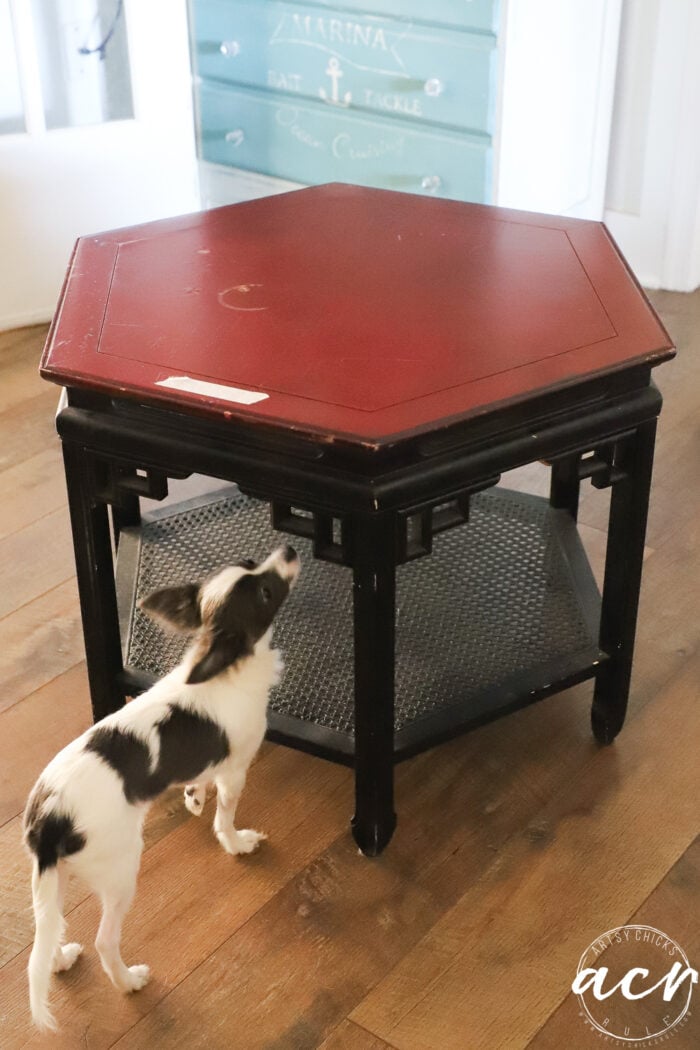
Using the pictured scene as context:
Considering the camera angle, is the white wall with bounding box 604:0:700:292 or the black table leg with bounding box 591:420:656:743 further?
the white wall with bounding box 604:0:700:292

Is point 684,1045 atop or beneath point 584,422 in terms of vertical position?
beneath

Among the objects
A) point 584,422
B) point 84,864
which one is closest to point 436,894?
point 84,864

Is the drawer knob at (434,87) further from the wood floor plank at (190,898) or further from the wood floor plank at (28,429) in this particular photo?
the wood floor plank at (190,898)

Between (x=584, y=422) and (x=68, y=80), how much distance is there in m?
1.88

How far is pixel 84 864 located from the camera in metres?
1.03

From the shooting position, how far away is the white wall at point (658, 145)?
106 inches

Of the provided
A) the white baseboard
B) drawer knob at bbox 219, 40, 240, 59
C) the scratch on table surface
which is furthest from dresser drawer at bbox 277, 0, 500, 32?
the scratch on table surface

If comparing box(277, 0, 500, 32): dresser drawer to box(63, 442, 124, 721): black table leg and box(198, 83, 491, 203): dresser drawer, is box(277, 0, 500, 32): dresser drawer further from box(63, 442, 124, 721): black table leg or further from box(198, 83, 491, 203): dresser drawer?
box(63, 442, 124, 721): black table leg

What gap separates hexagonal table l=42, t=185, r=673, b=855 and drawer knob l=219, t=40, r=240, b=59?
46.9 inches

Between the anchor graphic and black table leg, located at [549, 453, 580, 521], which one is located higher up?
the anchor graphic

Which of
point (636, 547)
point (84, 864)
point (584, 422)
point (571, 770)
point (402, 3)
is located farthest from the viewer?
point (402, 3)

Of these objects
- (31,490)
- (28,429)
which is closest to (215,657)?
(31,490)

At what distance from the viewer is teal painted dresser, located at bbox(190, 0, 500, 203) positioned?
2365 mm

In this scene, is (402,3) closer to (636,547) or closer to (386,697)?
(636,547)
